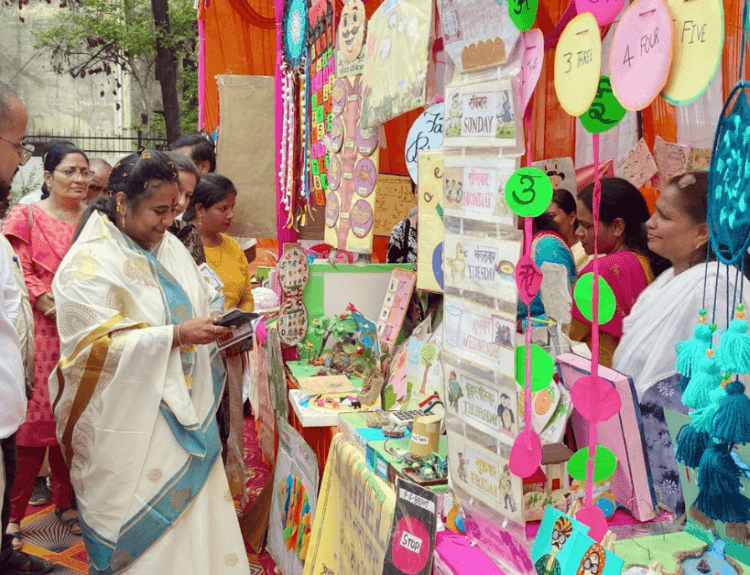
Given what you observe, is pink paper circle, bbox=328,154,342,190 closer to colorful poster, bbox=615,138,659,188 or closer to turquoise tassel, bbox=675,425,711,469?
colorful poster, bbox=615,138,659,188

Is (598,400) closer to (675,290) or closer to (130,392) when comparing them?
(675,290)

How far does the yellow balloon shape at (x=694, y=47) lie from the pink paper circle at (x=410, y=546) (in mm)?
978

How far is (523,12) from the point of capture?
4.31 ft

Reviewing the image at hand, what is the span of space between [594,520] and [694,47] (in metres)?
0.73

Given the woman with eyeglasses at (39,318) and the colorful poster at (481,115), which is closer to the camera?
the colorful poster at (481,115)

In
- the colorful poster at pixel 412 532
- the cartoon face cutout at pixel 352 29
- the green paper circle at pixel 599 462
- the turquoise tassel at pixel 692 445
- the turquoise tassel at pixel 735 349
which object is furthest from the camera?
the cartoon face cutout at pixel 352 29

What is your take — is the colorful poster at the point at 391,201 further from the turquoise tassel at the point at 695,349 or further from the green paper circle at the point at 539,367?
the turquoise tassel at the point at 695,349

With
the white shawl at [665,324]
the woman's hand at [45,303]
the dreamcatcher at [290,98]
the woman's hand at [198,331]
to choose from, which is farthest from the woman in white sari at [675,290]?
the woman's hand at [45,303]

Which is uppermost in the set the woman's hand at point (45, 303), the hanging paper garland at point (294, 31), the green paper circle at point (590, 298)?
the hanging paper garland at point (294, 31)

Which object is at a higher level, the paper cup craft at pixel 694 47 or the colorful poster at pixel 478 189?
the paper cup craft at pixel 694 47

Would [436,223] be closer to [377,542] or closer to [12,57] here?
[377,542]

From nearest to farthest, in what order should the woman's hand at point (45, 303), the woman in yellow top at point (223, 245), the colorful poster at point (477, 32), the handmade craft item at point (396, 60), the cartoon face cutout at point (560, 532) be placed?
the cartoon face cutout at point (560, 532)
the colorful poster at point (477, 32)
the handmade craft item at point (396, 60)
the woman's hand at point (45, 303)
the woman in yellow top at point (223, 245)

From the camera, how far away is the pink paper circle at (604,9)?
3.67 feet

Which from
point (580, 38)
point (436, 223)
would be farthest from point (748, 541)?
point (436, 223)
